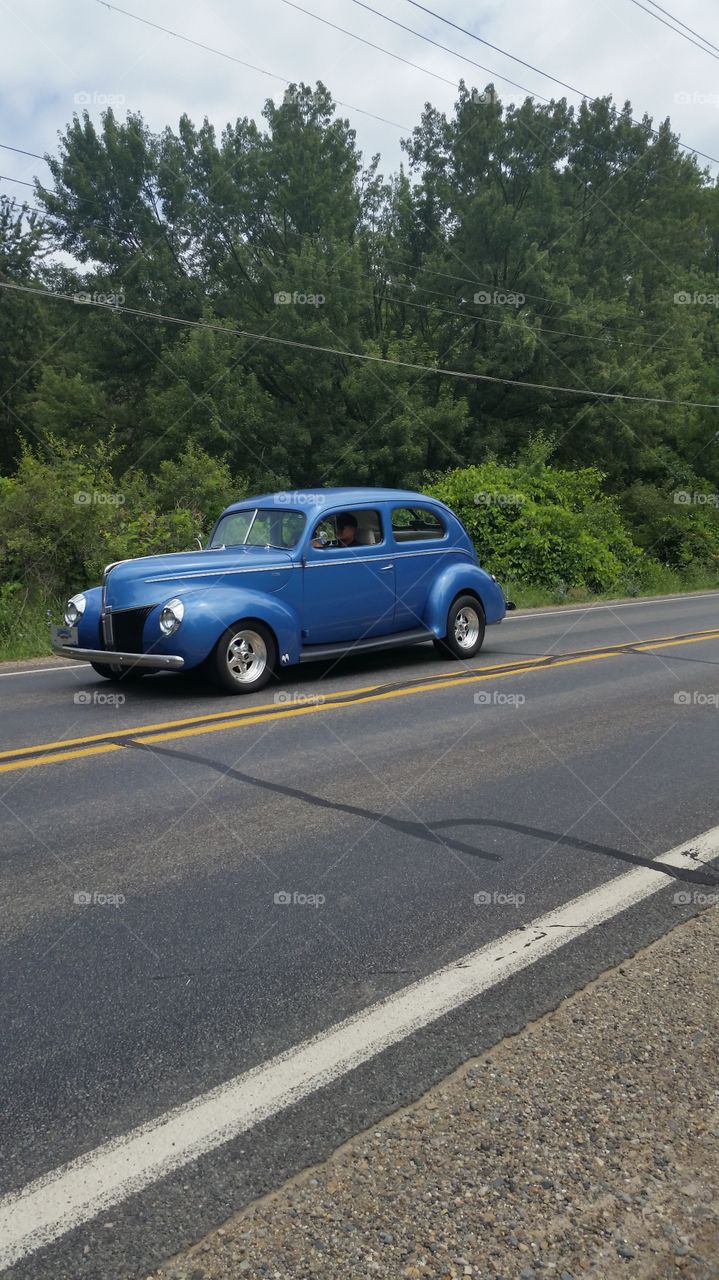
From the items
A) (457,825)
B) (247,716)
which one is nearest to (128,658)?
(247,716)

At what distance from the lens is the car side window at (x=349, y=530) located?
10.3 m

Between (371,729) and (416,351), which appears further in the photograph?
(416,351)

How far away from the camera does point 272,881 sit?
467 centimetres

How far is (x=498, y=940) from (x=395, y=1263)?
71.9 inches

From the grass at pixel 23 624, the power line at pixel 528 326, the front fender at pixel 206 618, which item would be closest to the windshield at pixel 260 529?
the front fender at pixel 206 618

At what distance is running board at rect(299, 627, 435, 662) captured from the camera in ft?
33.0

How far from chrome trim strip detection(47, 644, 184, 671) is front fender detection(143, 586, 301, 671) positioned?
0.07 m

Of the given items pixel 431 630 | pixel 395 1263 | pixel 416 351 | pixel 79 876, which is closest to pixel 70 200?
pixel 416 351

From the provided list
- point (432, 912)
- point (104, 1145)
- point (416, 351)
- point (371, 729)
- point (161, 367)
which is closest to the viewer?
point (104, 1145)

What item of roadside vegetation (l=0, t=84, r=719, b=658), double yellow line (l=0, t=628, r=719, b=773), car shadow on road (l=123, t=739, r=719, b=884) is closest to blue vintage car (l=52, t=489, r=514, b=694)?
double yellow line (l=0, t=628, r=719, b=773)

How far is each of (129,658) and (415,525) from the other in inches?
152

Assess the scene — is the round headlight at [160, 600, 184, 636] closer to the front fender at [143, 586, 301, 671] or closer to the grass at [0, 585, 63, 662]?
the front fender at [143, 586, 301, 671]

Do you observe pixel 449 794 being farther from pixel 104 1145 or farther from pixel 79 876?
pixel 104 1145

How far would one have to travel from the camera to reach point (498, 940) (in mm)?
4062
